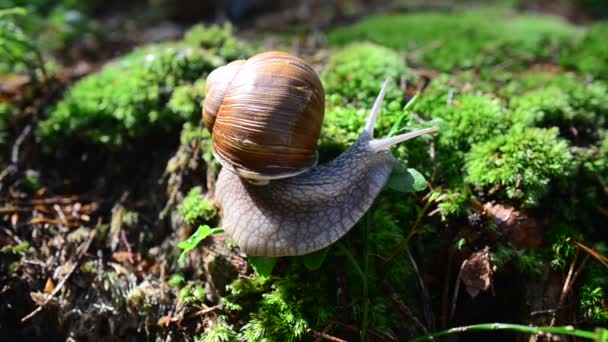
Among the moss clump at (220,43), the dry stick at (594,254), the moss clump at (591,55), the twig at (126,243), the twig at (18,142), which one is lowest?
the twig at (126,243)

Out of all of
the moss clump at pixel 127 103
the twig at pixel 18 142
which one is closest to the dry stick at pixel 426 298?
the moss clump at pixel 127 103

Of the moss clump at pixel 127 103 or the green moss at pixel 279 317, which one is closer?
the green moss at pixel 279 317

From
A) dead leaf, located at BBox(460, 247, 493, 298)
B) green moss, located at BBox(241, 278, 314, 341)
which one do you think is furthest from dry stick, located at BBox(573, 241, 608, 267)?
green moss, located at BBox(241, 278, 314, 341)

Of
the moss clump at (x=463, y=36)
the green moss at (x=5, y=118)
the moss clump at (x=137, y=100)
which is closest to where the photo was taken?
the moss clump at (x=137, y=100)

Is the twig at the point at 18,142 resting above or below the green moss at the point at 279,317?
above

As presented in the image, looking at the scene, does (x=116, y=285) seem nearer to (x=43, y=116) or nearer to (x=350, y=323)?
(x=350, y=323)

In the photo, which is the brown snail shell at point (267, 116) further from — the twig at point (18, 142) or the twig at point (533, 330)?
the twig at point (18, 142)

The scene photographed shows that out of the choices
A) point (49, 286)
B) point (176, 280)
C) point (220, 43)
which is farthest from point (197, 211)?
point (220, 43)

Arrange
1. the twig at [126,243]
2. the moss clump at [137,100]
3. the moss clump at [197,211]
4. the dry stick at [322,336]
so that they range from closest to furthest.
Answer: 1. the dry stick at [322,336]
2. the moss clump at [197,211]
3. the twig at [126,243]
4. the moss clump at [137,100]
